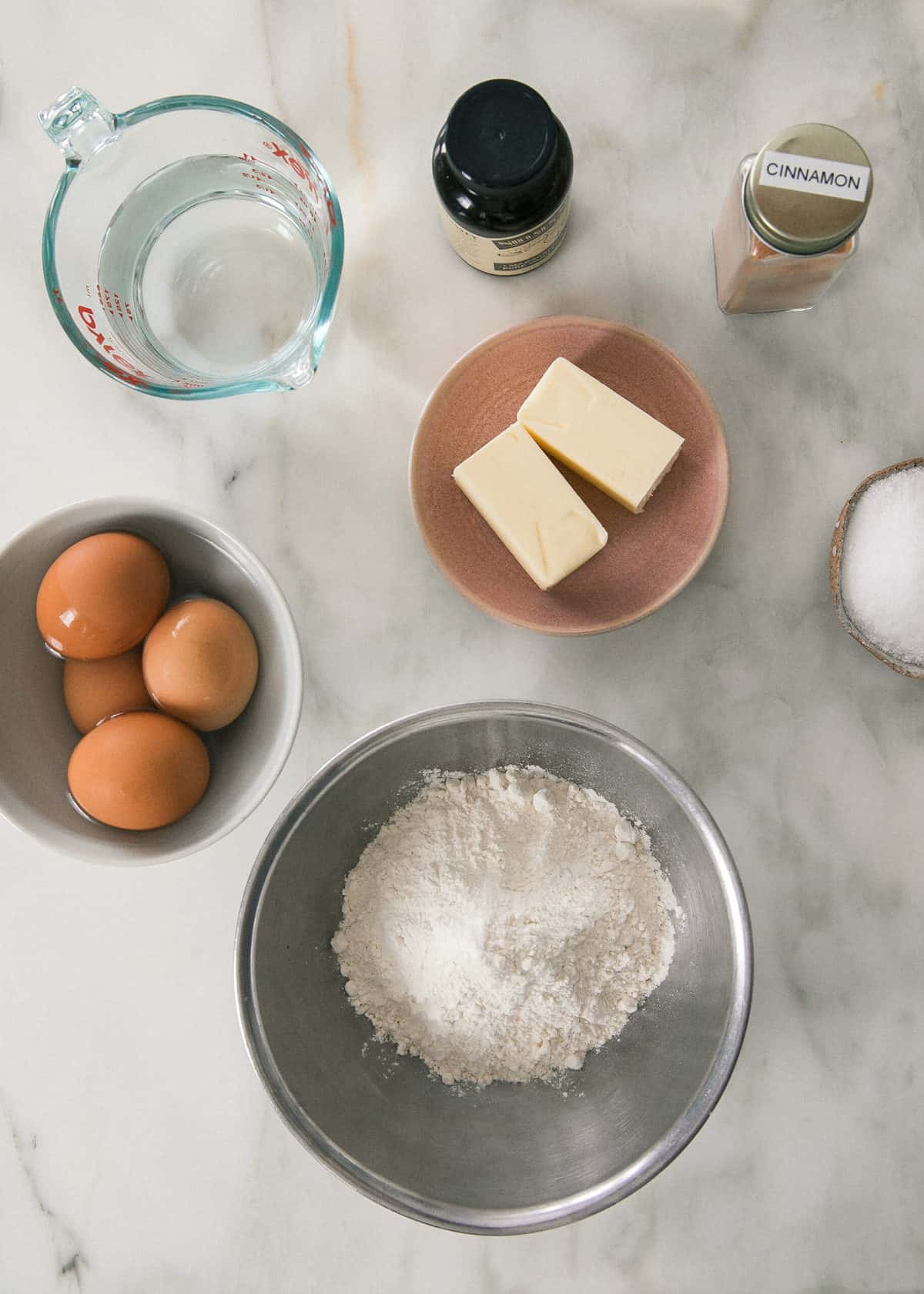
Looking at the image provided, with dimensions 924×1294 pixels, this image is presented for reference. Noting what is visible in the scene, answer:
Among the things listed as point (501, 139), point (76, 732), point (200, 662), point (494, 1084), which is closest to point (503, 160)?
point (501, 139)

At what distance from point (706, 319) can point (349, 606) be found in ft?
1.51

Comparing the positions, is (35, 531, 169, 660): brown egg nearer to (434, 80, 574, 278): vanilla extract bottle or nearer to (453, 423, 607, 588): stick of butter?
(453, 423, 607, 588): stick of butter

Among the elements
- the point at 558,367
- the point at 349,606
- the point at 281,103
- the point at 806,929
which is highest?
the point at 281,103

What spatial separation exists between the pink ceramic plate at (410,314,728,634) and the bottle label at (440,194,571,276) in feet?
0.20

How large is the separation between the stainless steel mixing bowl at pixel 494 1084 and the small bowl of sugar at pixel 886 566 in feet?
0.88

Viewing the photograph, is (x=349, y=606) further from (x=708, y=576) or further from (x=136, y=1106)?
(x=136, y=1106)

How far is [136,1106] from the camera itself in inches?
35.6

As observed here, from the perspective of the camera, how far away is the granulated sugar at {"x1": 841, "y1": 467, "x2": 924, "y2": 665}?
31.5 inches

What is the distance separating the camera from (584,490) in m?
0.84

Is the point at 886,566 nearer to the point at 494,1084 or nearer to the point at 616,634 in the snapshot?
the point at 616,634

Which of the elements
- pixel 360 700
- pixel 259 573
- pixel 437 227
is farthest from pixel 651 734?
pixel 437 227

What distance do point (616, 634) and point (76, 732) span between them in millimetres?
514

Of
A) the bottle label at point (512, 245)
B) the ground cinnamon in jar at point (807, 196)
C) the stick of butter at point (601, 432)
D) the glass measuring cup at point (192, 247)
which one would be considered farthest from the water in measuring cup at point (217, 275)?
the ground cinnamon in jar at point (807, 196)

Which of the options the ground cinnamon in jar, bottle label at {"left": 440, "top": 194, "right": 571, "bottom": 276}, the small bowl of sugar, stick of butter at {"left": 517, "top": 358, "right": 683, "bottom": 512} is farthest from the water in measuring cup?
the small bowl of sugar
